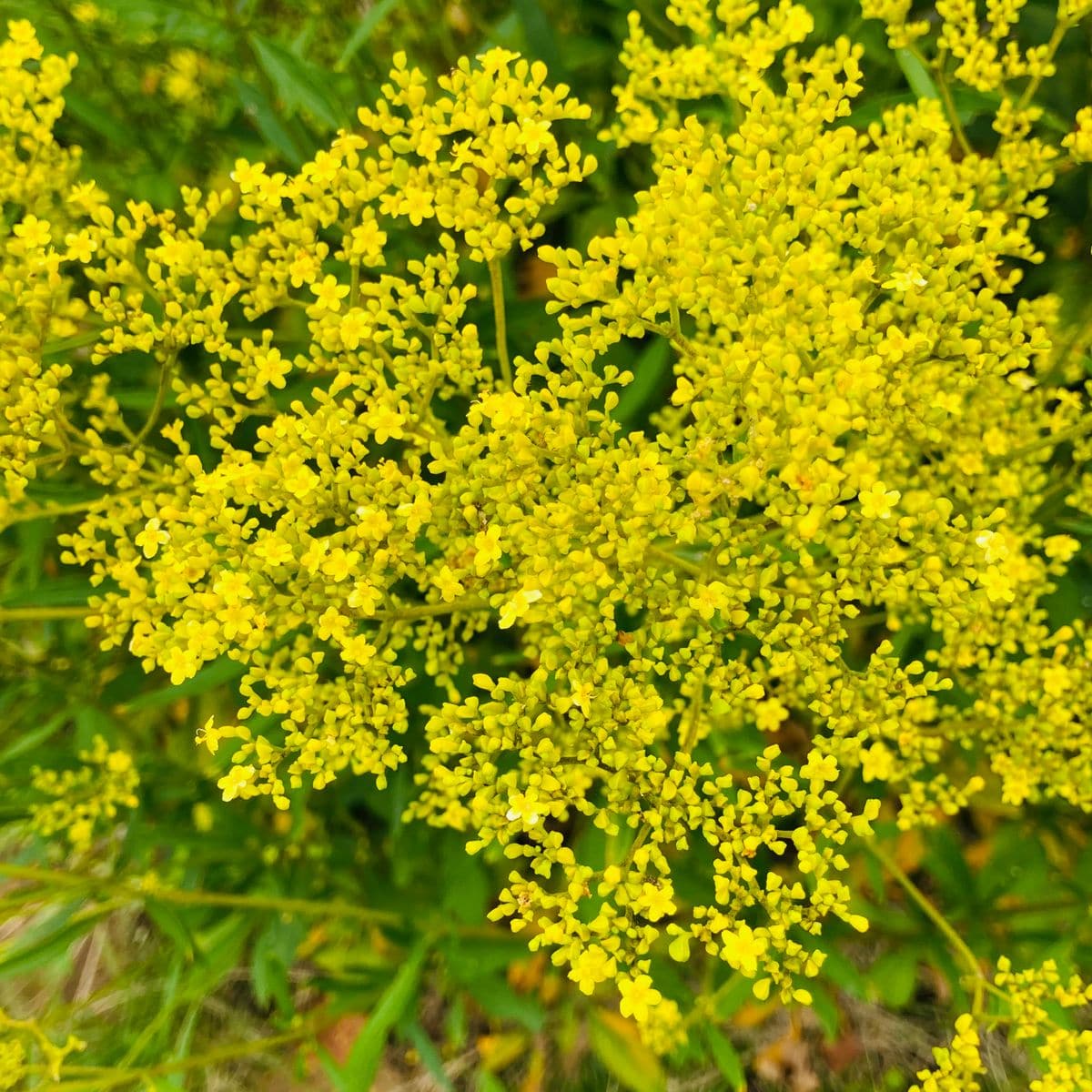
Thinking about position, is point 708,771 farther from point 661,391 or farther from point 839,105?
point 661,391

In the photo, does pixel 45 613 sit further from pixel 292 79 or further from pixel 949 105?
pixel 949 105

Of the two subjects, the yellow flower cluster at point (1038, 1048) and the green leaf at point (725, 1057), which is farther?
the green leaf at point (725, 1057)

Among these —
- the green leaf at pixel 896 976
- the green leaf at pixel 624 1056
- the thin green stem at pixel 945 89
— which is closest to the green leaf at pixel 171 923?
the green leaf at pixel 624 1056

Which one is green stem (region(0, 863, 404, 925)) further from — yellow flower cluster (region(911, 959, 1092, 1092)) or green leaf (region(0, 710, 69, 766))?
yellow flower cluster (region(911, 959, 1092, 1092))

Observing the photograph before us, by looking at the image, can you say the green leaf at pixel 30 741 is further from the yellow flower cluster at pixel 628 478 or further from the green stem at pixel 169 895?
the yellow flower cluster at pixel 628 478

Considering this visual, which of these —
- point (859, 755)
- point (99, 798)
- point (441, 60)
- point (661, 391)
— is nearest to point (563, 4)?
point (441, 60)

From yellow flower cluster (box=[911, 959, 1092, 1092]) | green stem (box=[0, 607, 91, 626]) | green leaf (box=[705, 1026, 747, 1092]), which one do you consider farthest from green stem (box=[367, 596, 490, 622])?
green leaf (box=[705, 1026, 747, 1092])
